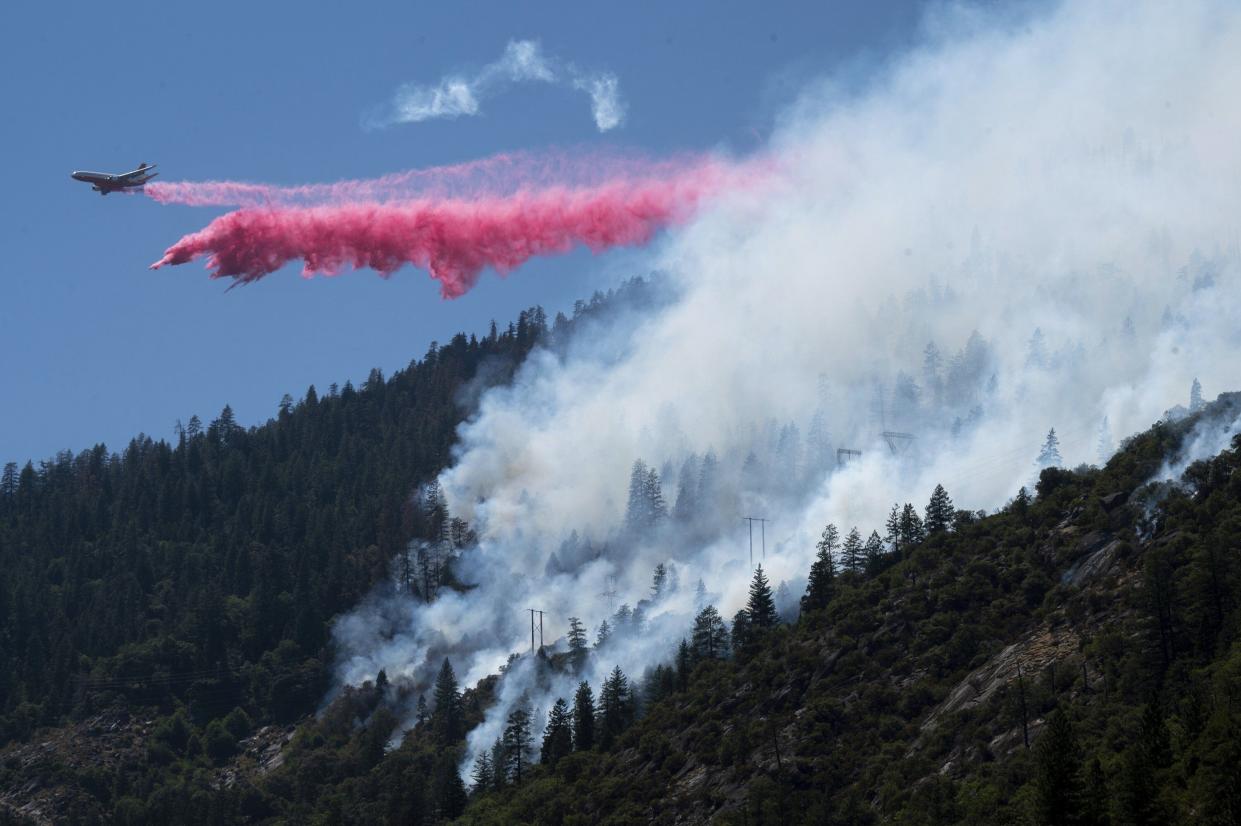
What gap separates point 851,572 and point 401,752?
47.7 meters

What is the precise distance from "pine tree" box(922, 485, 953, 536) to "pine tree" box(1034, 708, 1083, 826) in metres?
60.8

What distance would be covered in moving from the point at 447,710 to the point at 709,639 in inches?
1352

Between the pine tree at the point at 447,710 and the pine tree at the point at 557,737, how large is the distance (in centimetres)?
2208

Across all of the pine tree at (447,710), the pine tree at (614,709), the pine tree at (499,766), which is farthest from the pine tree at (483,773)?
the pine tree at (447,710)

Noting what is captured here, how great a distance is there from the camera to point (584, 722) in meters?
148

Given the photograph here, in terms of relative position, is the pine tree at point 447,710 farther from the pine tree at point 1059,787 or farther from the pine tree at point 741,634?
the pine tree at point 1059,787

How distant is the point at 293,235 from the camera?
134125mm

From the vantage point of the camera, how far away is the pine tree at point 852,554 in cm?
15712

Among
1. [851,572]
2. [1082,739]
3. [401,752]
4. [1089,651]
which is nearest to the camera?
[1082,739]

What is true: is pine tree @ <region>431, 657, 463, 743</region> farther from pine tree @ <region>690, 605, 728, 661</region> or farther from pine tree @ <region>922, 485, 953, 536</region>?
pine tree @ <region>922, 485, 953, 536</region>

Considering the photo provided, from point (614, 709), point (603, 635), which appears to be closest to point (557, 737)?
point (614, 709)

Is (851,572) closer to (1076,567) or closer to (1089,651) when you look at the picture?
(1076,567)

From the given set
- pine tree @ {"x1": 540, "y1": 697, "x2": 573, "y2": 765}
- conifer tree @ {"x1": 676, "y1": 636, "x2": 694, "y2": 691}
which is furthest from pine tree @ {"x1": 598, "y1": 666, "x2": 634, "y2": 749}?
conifer tree @ {"x1": 676, "y1": 636, "x2": 694, "y2": 691}

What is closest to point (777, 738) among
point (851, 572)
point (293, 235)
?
point (851, 572)
